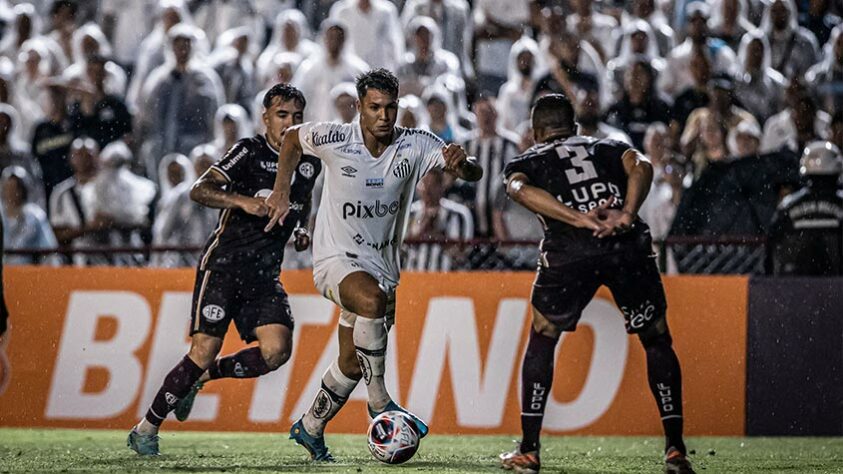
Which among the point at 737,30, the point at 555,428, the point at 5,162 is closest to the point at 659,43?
the point at 737,30

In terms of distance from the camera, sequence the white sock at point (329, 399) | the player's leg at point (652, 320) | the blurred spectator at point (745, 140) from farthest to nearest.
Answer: the blurred spectator at point (745, 140), the white sock at point (329, 399), the player's leg at point (652, 320)

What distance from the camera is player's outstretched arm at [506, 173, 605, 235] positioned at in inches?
347

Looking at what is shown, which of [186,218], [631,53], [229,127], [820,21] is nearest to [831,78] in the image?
[820,21]

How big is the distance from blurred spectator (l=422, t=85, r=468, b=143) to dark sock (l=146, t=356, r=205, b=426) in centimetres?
528

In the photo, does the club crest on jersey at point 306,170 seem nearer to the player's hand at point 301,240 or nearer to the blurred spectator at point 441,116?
the player's hand at point 301,240

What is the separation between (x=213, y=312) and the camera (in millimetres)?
10312

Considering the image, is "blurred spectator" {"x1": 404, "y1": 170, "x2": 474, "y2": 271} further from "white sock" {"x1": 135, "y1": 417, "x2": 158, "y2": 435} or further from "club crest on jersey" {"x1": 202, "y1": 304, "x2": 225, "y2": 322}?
"white sock" {"x1": 135, "y1": 417, "x2": 158, "y2": 435}

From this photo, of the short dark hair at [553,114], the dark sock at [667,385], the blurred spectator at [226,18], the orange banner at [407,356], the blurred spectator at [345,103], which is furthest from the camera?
the blurred spectator at [226,18]

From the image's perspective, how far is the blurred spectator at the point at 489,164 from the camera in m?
14.6

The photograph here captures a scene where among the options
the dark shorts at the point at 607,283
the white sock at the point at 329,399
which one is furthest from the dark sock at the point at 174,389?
the dark shorts at the point at 607,283

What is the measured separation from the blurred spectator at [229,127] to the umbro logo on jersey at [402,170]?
6.50m

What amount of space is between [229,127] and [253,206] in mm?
6340

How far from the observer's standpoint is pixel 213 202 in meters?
9.84

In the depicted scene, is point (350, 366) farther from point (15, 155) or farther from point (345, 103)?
point (15, 155)
